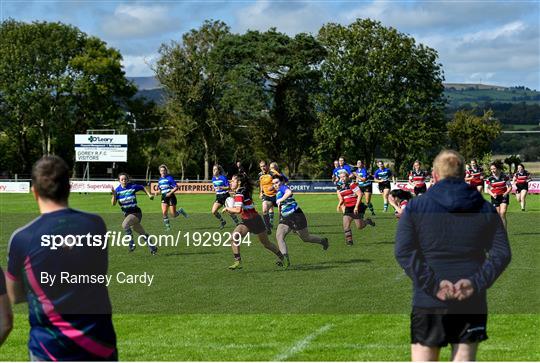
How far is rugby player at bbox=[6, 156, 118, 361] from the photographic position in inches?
199

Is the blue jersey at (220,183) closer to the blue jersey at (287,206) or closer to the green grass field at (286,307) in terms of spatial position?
the green grass field at (286,307)

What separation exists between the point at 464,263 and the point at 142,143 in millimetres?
75995

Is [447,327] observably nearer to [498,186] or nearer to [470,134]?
[498,186]

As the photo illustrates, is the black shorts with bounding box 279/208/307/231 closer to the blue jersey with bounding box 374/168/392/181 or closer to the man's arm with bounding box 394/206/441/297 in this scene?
the man's arm with bounding box 394/206/441/297

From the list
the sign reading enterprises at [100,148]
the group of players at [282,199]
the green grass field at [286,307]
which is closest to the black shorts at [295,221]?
the group of players at [282,199]

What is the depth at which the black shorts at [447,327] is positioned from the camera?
5.93 meters

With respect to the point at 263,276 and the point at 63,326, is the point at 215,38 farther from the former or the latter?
the point at 63,326

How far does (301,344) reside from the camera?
10164 mm

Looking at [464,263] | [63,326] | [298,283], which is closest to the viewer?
[63,326]

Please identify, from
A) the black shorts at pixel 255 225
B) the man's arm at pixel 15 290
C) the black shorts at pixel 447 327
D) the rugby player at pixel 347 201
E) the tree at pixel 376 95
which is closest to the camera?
the man's arm at pixel 15 290

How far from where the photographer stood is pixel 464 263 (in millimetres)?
5941

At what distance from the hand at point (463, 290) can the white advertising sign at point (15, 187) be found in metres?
59.5

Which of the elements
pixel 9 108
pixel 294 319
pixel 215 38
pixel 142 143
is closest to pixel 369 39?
pixel 215 38

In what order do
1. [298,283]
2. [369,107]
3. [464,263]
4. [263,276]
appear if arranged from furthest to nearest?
[369,107] → [263,276] → [298,283] → [464,263]
